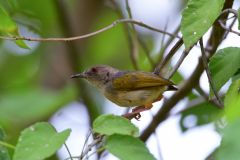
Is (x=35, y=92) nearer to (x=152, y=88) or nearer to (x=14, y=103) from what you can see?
(x=14, y=103)

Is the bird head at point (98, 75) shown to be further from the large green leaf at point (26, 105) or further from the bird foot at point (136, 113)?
the bird foot at point (136, 113)

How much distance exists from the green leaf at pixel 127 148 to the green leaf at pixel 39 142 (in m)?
0.19

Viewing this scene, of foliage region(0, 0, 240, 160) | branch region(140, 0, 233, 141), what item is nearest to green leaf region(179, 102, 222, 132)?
foliage region(0, 0, 240, 160)

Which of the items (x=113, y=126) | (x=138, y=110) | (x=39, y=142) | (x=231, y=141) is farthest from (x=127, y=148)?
(x=138, y=110)

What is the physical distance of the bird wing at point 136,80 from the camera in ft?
14.9

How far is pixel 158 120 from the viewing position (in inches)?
210

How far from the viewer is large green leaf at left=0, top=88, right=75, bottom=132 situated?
236 inches

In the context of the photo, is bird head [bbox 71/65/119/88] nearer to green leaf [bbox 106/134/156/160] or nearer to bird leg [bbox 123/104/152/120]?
bird leg [bbox 123/104/152/120]

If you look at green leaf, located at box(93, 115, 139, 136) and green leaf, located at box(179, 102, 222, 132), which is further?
green leaf, located at box(179, 102, 222, 132)

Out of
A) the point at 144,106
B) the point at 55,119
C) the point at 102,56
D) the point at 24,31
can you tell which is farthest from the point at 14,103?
the point at 102,56

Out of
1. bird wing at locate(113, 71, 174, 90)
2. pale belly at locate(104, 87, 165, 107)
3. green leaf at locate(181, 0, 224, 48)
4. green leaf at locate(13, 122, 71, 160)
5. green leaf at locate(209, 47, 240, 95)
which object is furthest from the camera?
pale belly at locate(104, 87, 165, 107)

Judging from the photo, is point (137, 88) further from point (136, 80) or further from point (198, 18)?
point (198, 18)

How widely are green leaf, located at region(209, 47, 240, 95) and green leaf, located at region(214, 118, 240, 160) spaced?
48.1 inches

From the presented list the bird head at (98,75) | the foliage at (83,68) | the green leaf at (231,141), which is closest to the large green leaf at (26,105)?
the foliage at (83,68)
